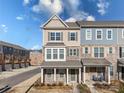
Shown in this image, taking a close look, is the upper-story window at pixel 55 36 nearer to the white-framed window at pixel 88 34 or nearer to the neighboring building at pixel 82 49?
the neighboring building at pixel 82 49

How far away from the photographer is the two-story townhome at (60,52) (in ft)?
125

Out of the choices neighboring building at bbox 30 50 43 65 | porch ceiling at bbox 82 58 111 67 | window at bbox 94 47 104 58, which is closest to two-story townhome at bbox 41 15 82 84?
porch ceiling at bbox 82 58 111 67

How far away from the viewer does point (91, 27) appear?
4028cm

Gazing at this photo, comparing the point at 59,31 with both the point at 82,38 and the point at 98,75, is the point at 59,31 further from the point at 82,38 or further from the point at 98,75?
the point at 98,75

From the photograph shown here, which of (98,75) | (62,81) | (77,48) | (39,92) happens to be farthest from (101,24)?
(39,92)

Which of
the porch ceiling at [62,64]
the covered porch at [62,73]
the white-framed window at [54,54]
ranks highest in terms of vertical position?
the white-framed window at [54,54]

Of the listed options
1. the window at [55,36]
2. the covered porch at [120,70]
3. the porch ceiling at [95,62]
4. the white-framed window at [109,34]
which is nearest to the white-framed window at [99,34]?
the white-framed window at [109,34]

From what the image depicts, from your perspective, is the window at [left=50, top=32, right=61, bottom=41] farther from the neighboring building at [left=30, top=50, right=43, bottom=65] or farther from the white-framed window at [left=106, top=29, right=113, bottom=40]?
the neighboring building at [left=30, top=50, right=43, bottom=65]

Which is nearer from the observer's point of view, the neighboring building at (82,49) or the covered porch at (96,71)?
the covered porch at (96,71)

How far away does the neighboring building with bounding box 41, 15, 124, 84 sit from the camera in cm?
3866

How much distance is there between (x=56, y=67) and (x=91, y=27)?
9.11 meters

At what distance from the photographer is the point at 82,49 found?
40219 mm

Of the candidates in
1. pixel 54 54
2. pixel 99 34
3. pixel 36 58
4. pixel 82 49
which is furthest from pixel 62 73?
pixel 36 58

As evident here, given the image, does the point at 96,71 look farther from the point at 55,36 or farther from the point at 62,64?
the point at 55,36
